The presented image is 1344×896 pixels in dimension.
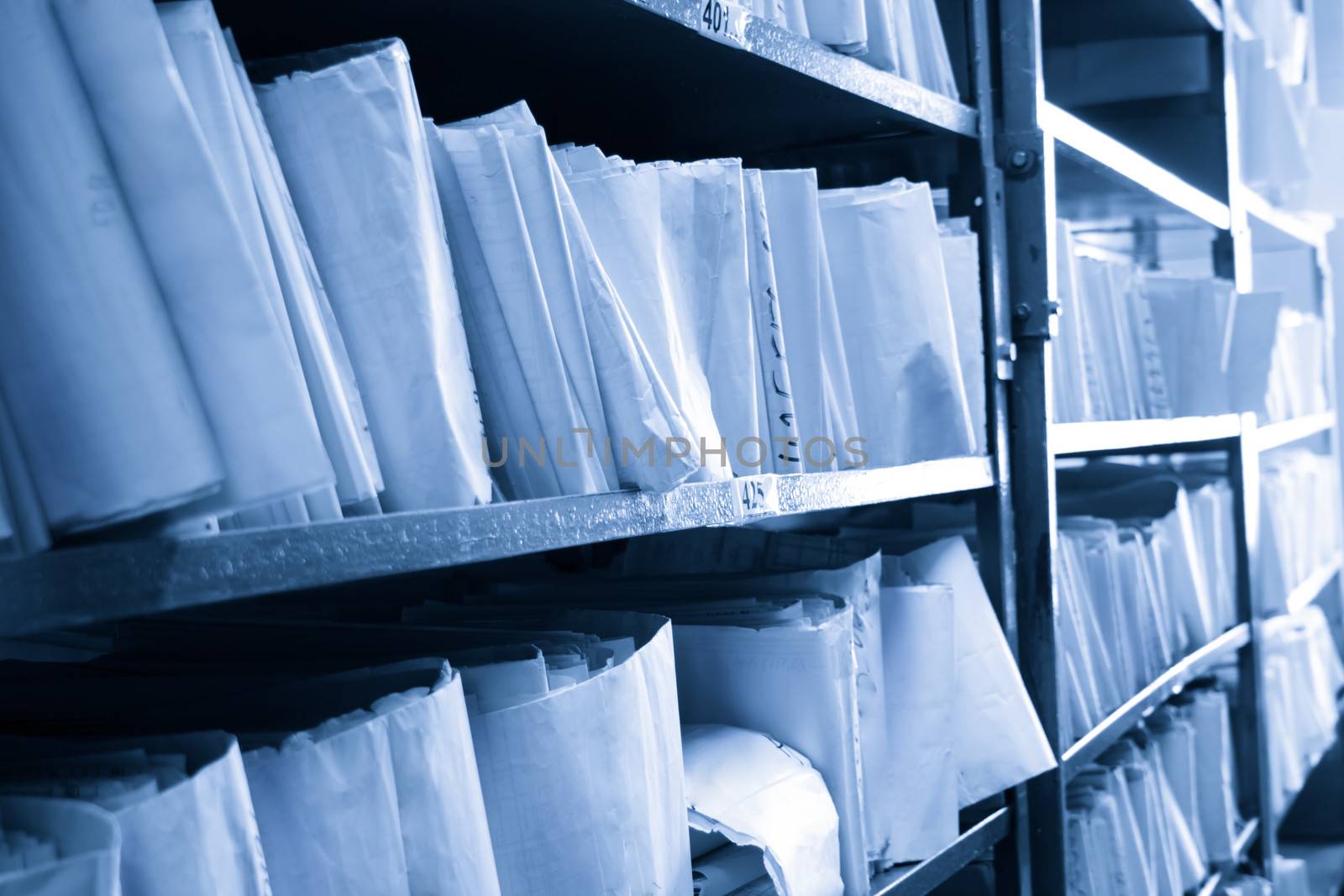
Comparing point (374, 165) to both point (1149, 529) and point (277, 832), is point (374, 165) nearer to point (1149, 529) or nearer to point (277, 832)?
point (277, 832)

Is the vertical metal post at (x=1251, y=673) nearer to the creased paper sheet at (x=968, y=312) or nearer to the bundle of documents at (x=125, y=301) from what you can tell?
the creased paper sheet at (x=968, y=312)

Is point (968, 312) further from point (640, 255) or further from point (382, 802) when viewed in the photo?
point (382, 802)

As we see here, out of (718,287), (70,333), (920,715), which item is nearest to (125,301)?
(70,333)

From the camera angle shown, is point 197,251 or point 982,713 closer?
Answer: point 197,251

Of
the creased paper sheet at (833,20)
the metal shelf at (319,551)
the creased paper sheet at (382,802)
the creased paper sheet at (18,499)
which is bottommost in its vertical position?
the creased paper sheet at (382,802)

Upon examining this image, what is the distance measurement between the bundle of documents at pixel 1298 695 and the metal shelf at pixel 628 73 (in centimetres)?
168

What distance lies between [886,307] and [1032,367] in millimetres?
338

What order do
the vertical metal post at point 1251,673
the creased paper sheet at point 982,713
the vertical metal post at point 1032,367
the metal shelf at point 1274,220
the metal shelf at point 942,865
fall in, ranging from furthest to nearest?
the metal shelf at point 1274,220
the vertical metal post at point 1251,673
the vertical metal post at point 1032,367
the creased paper sheet at point 982,713
the metal shelf at point 942,865

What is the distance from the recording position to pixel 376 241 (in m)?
0.69

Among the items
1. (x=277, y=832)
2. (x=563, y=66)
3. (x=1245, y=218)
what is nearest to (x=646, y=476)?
(x=277, y=832)

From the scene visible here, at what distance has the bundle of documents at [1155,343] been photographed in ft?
5.78

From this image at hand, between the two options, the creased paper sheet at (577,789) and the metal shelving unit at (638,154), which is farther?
the creased paper sheet at (577,789)

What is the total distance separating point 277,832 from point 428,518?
0.54ft

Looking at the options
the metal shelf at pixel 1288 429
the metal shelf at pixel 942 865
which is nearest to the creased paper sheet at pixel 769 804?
the metal shelf at pixel 942 865
